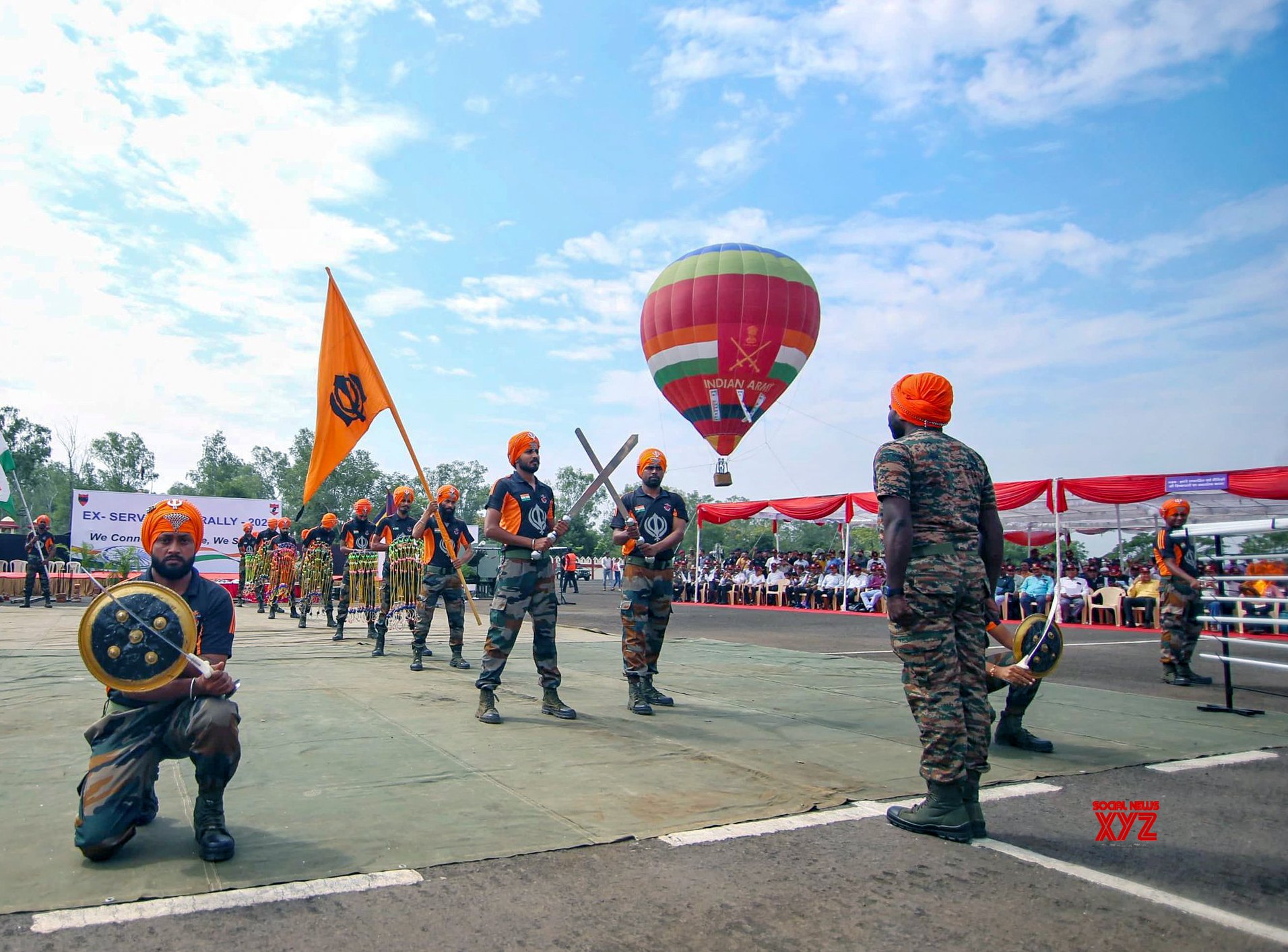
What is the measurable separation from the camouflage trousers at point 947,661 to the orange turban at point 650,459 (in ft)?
12.1

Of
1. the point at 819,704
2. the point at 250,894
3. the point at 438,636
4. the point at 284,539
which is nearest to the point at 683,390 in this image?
the point at 284,539

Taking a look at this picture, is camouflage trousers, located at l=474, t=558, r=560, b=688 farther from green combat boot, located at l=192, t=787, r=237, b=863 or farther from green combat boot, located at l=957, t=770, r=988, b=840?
green combat boot, located at l=957, t=770, r=988, b=840

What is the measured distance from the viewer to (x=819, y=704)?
7.09 metres

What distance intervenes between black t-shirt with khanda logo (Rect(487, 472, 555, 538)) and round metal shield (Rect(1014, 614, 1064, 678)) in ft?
10.9

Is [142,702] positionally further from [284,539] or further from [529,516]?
[284,539]

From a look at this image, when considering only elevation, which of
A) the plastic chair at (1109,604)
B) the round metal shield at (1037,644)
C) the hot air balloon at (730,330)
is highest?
the hot air balloon at (730,330)

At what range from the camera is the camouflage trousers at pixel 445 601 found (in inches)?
380

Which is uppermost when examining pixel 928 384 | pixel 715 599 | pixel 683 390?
pixel 683 390

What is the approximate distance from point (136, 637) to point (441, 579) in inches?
260

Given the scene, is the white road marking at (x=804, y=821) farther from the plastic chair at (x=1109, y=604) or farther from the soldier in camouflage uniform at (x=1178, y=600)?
the plastic chair at (x=1109, y=604)

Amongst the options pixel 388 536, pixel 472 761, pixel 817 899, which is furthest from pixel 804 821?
pixel 388 536

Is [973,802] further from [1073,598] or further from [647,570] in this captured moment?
[1073,598]

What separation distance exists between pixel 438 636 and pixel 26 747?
338 inches

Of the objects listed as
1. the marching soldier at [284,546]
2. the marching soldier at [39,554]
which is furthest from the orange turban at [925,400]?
the marching soldier at [39,554]
